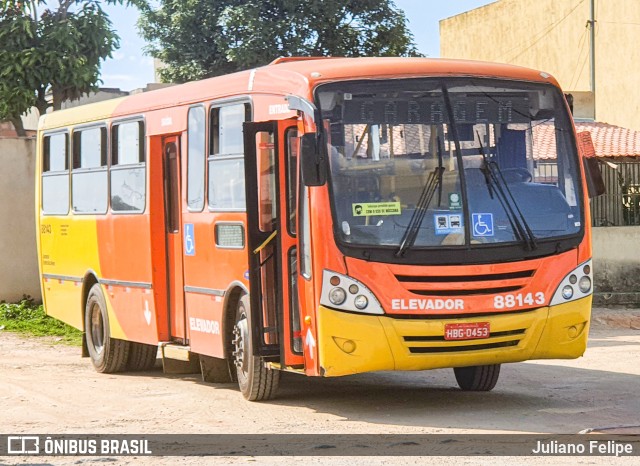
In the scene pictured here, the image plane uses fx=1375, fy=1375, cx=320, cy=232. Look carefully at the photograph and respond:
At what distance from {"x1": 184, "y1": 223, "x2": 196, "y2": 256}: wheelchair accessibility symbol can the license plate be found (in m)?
3.33

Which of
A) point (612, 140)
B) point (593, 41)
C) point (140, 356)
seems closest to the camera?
point (140, 356)

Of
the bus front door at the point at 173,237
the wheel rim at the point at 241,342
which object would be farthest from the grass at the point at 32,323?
the wheel rim at the point at 241,342

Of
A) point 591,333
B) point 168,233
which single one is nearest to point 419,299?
point 168,233

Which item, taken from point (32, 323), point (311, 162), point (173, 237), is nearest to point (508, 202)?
point (311, 162)

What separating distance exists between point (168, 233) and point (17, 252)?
8945 mm

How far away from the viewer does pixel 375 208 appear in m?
10.5

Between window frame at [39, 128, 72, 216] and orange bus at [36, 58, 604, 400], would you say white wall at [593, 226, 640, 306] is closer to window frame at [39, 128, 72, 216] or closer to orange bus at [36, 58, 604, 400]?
window frame at [39, 128, 72, 216]

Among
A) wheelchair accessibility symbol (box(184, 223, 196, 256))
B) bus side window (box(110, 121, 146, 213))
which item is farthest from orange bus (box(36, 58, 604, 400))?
bus side window (box(110, 121, 146, 213))

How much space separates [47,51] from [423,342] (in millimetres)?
14767

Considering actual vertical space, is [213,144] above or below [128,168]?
above

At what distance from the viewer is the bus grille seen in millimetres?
10414

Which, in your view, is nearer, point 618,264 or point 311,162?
point 311,162

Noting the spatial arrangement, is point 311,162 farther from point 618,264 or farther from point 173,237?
point 618,264

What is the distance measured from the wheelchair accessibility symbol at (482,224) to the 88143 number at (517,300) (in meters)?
0.51
